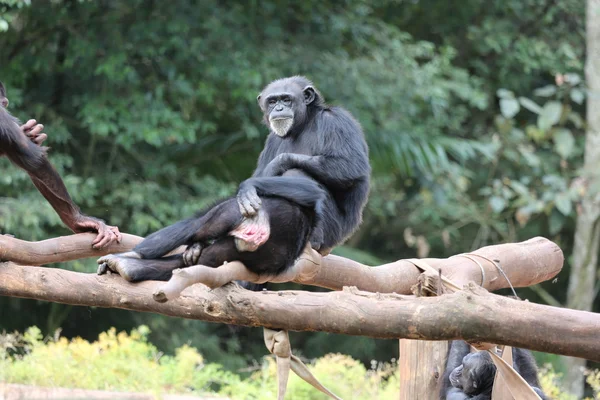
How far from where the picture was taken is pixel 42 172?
5180 millimetres

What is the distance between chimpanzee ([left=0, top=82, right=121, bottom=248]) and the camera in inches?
201

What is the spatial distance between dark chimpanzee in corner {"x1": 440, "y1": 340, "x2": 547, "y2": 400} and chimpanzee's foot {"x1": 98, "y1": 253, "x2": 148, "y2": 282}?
215 cm

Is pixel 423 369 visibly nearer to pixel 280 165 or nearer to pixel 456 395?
pixel 456 395

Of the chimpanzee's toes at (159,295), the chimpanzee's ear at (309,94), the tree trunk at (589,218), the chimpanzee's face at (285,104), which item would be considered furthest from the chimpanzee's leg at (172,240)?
the tree trunk at (589,218)

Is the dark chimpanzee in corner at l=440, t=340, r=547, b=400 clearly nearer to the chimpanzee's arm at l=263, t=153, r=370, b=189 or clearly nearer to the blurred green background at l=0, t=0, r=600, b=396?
the chimpanzee's arm at l=263, t=153, r=370, b=189

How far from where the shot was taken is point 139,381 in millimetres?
7469

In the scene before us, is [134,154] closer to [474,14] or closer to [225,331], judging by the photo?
[225,331]

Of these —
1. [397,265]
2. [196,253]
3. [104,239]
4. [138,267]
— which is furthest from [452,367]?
[104,239]

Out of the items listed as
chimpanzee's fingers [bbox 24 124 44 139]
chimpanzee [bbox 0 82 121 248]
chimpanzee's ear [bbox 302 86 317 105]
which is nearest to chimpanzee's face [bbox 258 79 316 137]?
chimpanzee's ear [bbox 302 86 317 105]

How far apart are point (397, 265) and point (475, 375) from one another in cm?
95

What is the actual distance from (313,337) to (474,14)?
653cm

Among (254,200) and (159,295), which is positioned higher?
(254,200)

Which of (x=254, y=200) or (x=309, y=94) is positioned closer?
(x=254, y=200)

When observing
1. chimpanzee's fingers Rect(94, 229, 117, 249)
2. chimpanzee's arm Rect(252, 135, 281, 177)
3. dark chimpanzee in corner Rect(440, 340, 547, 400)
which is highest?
chimpanzee's arm Rect(252, 135, 281, 177)
